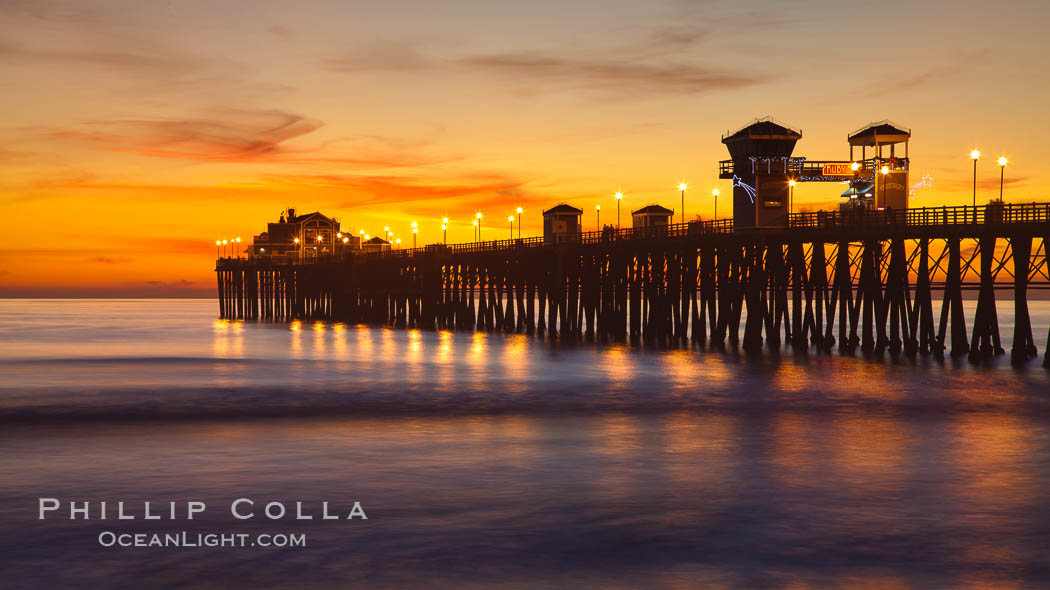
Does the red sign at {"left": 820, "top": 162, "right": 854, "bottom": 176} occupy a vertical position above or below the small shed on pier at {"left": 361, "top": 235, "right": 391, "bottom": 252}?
above

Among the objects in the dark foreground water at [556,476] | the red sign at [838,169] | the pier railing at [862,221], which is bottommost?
the dark foreground water at [556,476]

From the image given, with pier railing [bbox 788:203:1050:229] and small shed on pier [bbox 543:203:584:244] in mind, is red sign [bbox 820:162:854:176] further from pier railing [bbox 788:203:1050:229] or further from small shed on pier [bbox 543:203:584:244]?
small shed on pier [bbox 543:203:584:244]

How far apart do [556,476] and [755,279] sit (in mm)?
31497

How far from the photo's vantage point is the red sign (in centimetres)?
5469

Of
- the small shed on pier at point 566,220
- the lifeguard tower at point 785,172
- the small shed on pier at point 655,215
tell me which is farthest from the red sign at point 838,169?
the small shed on pier at point 566,220

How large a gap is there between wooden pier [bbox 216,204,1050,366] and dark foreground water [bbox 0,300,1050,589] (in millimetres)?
3921

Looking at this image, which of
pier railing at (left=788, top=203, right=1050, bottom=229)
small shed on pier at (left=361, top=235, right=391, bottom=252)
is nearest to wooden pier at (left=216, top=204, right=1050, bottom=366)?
pier railing at (left=788, top=203, right=1050, bottom=229)

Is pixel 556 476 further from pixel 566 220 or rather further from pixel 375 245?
pixel 375 245

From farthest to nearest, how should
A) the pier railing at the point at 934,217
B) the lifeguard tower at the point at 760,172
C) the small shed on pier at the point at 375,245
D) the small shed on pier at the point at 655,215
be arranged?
the small shed on pier at the point at 375,245, the small shed on pier at the point at 655,215, the lifeguard tower at the point at 760,172, the pier railing at the point at 934,217

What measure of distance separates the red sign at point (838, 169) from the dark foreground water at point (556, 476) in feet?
58.7

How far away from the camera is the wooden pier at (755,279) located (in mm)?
39250

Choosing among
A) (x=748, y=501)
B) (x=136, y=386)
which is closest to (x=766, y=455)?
(x=748, y=501)

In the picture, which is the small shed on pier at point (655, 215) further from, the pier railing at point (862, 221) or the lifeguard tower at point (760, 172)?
the lifeguard tower at point (760, 172)

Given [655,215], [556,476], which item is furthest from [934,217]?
[655,215]
